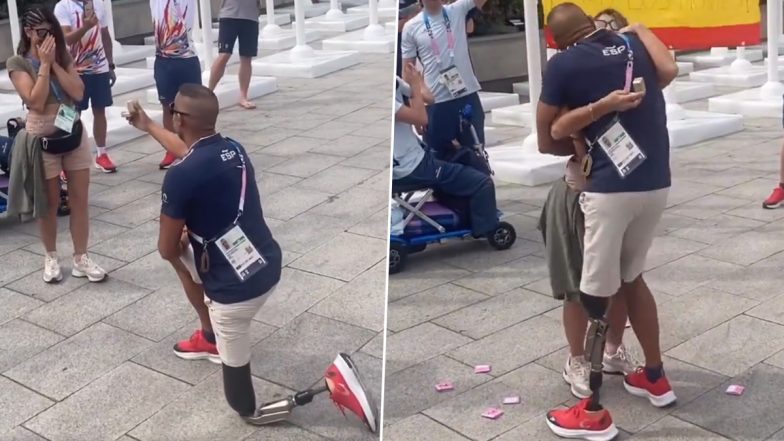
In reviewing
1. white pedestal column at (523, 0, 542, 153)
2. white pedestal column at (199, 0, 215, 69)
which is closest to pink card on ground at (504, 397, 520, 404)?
white pedestal column at (523, 0, 542, 153)

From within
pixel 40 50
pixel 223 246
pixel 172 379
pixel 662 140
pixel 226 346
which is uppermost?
pixel 40 50

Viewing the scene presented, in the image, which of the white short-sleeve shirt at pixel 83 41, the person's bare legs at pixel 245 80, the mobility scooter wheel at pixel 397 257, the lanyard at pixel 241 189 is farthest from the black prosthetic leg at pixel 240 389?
the person's bare legs at pixel 245 80

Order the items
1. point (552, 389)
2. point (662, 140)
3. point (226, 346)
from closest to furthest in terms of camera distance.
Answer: point (662, 140), point (552, 389), point (226, 346)

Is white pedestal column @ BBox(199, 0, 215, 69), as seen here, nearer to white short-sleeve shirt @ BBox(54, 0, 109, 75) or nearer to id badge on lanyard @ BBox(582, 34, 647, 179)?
white short-sleeve shirt @ BBox(54, 0, 109, 75)

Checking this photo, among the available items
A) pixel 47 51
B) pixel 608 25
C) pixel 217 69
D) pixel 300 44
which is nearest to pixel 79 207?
pixel 47 51

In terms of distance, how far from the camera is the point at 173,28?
19.4 feet

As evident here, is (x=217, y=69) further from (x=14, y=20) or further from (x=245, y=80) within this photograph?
(x=14, y=20)

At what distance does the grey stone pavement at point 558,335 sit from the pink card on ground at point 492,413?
2 centimetres

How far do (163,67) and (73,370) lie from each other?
2.81 meters

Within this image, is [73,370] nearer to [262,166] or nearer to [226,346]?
[226,346]

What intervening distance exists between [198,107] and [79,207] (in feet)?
5.27

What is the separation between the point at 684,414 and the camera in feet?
8.53

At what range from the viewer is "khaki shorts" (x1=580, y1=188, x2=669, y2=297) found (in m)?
2.55

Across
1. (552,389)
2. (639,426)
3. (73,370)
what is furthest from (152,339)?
Answer: (639,426)
